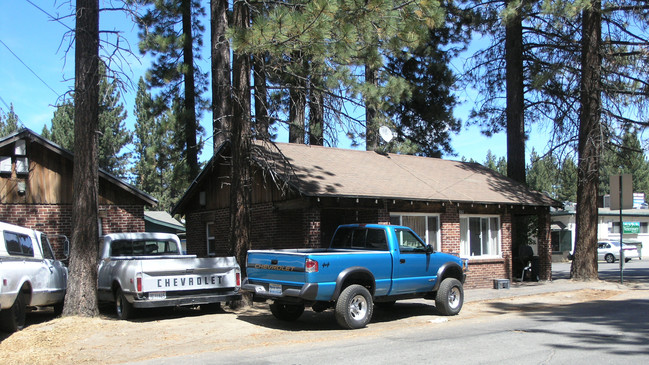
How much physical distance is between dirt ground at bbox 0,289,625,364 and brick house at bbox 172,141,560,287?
9.65 feet

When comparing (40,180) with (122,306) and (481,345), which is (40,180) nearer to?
(122,306)

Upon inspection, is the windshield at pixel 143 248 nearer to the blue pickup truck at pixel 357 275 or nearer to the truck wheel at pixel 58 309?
the truck wheel at pixel 58 309

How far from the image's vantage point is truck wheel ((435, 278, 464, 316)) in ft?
40.3

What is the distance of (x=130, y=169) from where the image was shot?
60.4 meters

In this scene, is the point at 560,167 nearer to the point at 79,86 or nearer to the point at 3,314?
the point at 79,86

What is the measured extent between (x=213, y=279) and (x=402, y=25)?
671 centimetres

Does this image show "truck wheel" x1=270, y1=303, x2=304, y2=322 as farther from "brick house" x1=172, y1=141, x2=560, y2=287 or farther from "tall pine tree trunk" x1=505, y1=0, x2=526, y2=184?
"tall pine tree trunk" x1=505, y1=0, x2=526, y2=184

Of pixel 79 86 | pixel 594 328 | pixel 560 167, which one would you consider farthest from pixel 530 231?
pixel 79 86

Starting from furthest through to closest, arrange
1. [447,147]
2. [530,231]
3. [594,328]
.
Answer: [447,147]
[530,231]
[594,328]

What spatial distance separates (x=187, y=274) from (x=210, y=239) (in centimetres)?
829

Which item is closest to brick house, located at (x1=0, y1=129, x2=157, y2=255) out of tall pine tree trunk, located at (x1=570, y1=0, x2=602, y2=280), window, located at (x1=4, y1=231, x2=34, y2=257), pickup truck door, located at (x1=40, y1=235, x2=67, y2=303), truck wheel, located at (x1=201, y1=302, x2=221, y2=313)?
pickup truck door, located at (x1=40, y1=235, x2=67, y2=303)

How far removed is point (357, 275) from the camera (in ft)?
35.3

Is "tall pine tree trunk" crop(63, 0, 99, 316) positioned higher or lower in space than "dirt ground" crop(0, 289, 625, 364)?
higher

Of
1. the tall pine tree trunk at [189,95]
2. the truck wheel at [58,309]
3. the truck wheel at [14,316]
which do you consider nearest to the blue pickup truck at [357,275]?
the truck wheel at [14,316]
